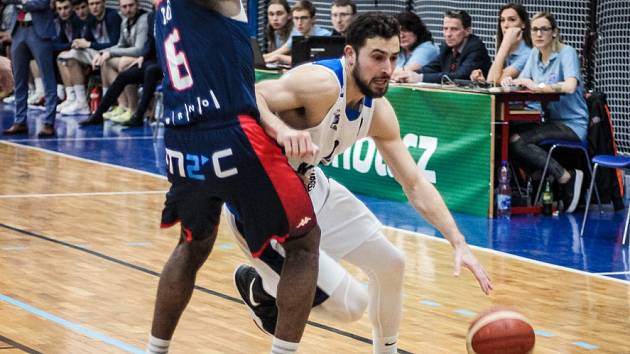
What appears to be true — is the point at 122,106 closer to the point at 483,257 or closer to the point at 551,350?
the point at 483,257

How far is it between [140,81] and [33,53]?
5.29 feet

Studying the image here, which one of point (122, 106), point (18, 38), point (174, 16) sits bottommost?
point (122, 106)

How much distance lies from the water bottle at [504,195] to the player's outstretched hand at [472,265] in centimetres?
518

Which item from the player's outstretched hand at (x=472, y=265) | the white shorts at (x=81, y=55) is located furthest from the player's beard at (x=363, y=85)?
the white shorts at (x=81, y=55)

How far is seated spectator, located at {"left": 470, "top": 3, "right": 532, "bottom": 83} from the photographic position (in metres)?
11.1

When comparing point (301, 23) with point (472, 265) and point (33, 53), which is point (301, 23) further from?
point (472, 265)

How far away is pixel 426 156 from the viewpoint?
10.5m

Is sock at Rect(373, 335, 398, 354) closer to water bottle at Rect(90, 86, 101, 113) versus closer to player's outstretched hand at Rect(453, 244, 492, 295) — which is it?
player's outstretched hand at Rect(453, 244, 492, 295)

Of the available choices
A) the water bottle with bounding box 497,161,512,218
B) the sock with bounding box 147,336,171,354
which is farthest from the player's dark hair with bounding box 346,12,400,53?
the water bottle with bounding box 497,161,512,218

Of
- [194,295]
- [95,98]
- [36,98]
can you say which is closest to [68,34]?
[95,98]

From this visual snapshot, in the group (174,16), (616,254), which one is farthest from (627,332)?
(174,16)

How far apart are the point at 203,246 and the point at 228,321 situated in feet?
5.00

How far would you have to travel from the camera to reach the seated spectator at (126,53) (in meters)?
16.4

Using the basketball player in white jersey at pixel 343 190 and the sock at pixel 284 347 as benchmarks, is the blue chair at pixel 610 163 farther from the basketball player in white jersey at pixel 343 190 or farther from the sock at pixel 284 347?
the sock at pixel 284 347
